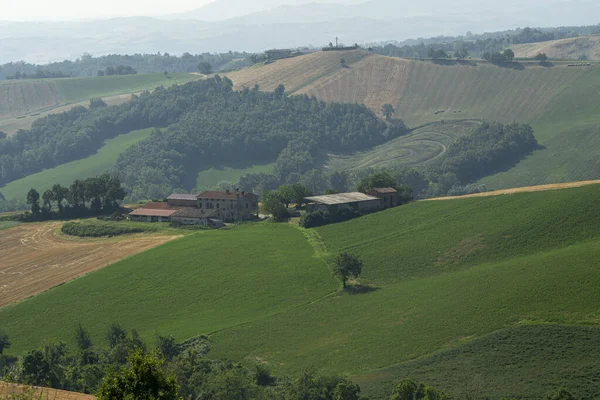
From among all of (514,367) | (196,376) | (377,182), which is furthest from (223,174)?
(514,367)

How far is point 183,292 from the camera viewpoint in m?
78.9

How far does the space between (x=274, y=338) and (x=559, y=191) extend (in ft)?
125

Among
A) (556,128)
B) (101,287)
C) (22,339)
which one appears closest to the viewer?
(22,339)

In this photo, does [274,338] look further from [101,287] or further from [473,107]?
[473,107]

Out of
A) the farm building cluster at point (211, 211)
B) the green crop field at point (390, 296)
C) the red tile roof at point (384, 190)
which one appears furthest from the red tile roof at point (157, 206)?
the red tile roof at point (384, 190)

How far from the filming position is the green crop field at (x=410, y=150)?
6983 inches

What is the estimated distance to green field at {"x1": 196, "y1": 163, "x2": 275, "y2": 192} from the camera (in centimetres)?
17575

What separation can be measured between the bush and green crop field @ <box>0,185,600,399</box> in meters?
11.2

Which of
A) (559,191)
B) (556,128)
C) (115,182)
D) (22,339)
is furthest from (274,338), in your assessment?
(556,128)

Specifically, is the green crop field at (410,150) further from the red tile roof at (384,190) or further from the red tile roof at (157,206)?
the red tile roof at (157,206)

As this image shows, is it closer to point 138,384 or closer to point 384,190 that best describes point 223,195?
point 384,190

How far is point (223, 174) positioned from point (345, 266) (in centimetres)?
10741

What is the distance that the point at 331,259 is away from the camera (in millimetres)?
82500

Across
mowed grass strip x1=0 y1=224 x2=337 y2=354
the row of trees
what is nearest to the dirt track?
mowed grass strip x1=0 y1=224 x2=337 y2=354
